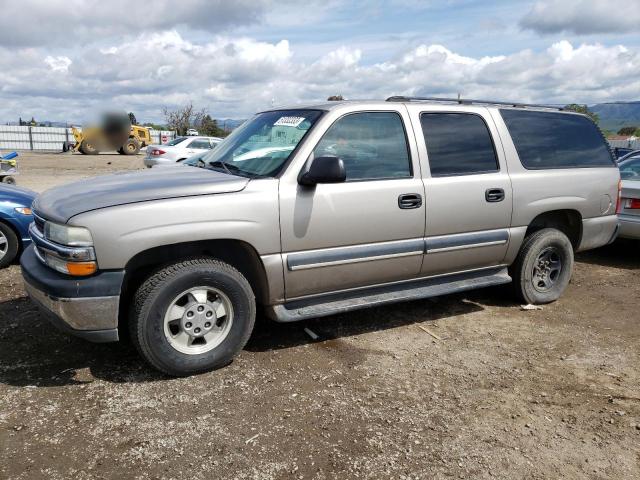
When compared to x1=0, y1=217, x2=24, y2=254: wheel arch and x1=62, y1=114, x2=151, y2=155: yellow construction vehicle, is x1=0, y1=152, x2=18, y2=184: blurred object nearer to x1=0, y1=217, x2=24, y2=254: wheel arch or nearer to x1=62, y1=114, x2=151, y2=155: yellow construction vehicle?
x1=62, y1=114, x2=151, y2=155: yellow construction vehicle

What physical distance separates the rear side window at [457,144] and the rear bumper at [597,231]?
4.59 feet

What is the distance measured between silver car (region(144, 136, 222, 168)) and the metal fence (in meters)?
25.5

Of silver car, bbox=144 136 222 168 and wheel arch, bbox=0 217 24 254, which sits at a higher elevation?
silver car, bbox=144 136 222 168

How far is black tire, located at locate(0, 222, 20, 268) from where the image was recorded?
19.9ft

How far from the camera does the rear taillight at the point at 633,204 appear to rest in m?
6.94

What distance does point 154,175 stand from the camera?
159 inches

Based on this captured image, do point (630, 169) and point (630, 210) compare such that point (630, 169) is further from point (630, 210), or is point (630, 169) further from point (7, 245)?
point (7, 245)

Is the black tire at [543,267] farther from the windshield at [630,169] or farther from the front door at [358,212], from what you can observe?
the windshield at [630,169]

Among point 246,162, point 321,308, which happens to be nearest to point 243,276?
point 321,308

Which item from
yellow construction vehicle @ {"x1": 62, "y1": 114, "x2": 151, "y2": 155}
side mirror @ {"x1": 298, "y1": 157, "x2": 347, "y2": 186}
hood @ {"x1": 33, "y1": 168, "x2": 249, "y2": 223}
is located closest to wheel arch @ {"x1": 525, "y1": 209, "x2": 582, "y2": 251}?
side mirror @ {"x1": 298, "y1": 157, "x2": 347, "y2": 186}

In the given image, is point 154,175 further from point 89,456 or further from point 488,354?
point 488,354

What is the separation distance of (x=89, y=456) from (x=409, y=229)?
2692 millimetres

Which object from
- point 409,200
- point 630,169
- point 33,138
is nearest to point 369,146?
point 409,200

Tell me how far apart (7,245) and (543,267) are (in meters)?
5.79
